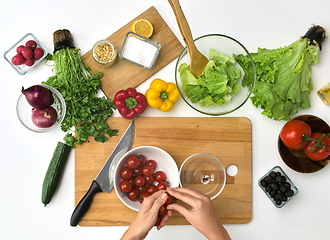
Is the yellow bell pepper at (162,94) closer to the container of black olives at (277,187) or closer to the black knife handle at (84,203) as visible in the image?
the black knife handle at (84,203)

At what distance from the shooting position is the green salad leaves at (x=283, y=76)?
1.34 m

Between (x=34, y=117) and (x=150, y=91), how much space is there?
0.62 meters

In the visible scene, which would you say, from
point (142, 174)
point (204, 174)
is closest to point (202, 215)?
point (204, 174)

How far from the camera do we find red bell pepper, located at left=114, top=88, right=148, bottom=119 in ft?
4.43

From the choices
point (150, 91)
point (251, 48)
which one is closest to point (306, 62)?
point (251, 48)

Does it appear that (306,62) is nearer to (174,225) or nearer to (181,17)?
(181,17)

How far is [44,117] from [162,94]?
62 cm

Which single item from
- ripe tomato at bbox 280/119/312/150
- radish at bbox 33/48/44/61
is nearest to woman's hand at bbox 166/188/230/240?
ripe tomato at bbox 280/119/312/150

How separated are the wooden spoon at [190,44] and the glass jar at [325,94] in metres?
0.68

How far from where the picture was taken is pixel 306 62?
53.6 inches

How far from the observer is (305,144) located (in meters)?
1.35

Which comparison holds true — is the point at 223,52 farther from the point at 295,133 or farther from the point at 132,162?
the point at 132,162

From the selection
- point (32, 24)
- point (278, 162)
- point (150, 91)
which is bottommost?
point (278, 162)

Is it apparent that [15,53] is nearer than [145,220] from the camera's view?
No
